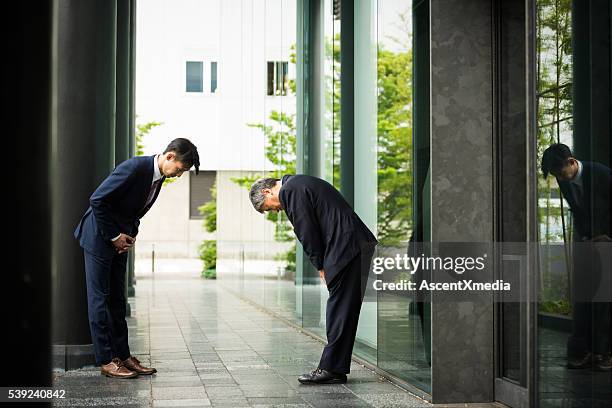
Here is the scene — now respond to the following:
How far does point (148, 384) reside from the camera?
21.6ft

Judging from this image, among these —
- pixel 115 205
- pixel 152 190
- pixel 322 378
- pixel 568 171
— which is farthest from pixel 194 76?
pixel 568 171

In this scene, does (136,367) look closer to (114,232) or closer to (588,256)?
(114,232)

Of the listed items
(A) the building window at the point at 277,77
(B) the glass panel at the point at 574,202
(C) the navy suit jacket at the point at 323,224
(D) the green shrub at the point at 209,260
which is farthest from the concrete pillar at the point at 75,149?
(D) the green shrub at the point at 209,260

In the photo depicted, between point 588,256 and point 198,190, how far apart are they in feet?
99.4

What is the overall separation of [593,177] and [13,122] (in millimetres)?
3261

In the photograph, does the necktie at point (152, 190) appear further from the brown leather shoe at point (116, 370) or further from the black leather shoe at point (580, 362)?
the black leather shoe at point (580, 362)

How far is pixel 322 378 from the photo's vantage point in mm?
6590

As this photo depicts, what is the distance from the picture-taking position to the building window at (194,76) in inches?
1227

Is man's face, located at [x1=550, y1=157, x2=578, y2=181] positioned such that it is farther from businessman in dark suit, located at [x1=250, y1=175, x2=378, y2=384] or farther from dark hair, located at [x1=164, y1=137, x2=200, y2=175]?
dark hair, located at [x1=164, y1=137, x2=200, y2=175]

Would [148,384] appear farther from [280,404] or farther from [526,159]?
[526,159]

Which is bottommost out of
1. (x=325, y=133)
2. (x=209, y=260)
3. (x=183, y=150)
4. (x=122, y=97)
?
(x=209, y=260)

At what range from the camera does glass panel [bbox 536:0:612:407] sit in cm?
423

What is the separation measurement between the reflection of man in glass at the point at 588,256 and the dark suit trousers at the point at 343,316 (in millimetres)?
2300

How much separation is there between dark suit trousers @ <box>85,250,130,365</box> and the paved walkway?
241 mm
